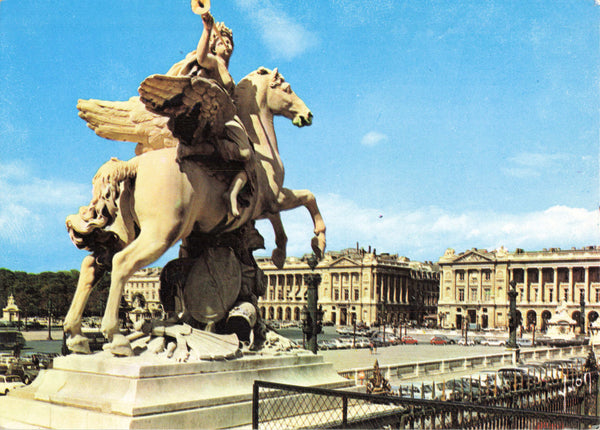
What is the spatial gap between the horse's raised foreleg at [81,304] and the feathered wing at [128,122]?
123 centimetres

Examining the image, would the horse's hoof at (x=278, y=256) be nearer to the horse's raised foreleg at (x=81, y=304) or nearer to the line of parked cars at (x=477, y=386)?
the horse's raised foreleg at (x=81, y=304)

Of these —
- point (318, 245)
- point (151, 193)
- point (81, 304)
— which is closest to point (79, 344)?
point (81, 304)

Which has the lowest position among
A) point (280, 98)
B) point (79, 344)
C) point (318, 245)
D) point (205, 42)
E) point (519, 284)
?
point (79, 344)

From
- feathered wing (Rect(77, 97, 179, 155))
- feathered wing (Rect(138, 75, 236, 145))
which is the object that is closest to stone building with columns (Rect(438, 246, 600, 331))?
feathered wing (Rect(77, 97, 179, 155))

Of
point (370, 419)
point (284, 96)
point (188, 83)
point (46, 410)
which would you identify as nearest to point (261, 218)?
point (284, 96)

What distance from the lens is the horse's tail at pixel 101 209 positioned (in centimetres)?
574

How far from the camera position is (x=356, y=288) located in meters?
106

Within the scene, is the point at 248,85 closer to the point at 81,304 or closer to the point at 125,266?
the point at 125,266

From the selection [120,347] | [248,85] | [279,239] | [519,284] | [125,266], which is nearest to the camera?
[120,347]

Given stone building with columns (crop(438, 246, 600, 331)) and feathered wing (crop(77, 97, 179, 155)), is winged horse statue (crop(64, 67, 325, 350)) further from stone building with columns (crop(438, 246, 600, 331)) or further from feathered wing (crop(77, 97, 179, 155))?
stone building with columns (crop(438, 246, 600, 331))

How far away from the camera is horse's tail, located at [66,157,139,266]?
5741mm

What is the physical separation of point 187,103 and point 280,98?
154 centimetres

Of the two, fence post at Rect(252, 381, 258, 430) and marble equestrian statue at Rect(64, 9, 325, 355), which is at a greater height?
marble equestrian statue at Rect(64, 9, 325, 355)

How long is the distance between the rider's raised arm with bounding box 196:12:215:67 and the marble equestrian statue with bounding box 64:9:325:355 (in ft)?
1.04
